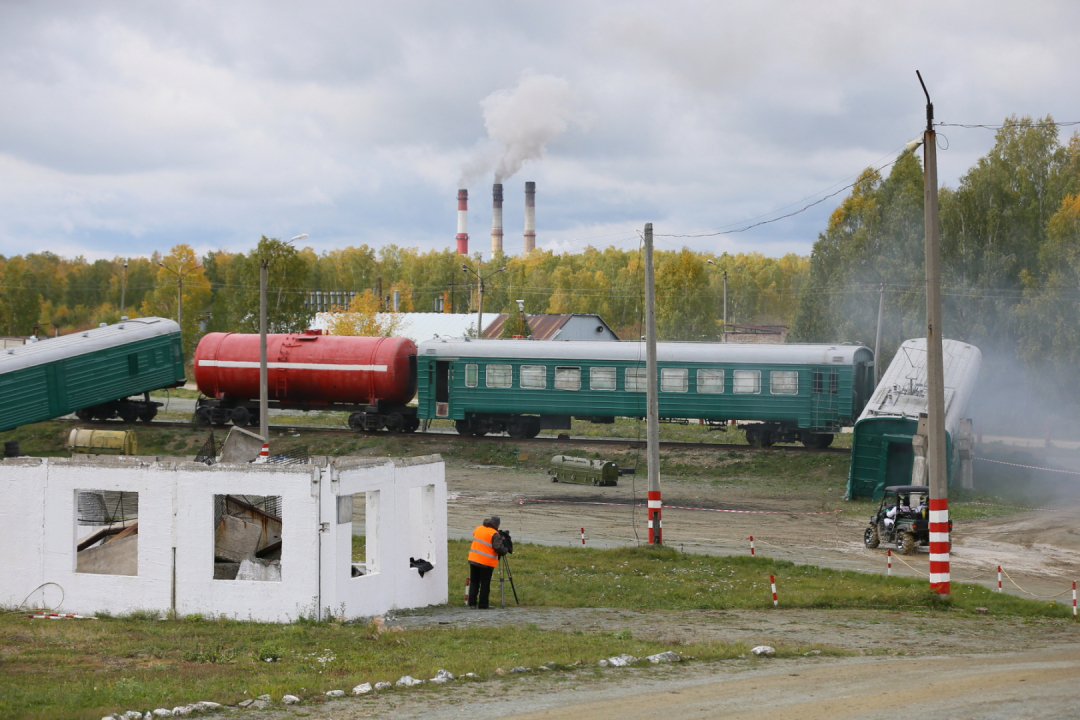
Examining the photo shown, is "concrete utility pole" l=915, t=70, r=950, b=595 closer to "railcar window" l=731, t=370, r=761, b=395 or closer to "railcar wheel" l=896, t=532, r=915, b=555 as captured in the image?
"railcar wheel" l=896, t=532, r=915, b=555

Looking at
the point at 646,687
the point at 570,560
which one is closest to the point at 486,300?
the point at 570,560

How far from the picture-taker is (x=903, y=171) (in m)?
55.2

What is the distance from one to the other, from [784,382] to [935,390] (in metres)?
18.1

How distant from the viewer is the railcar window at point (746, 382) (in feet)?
114

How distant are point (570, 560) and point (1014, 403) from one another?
3856 cm

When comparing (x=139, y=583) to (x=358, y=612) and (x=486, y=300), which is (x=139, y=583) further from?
(x=486, y=300)

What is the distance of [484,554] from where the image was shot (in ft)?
51.1

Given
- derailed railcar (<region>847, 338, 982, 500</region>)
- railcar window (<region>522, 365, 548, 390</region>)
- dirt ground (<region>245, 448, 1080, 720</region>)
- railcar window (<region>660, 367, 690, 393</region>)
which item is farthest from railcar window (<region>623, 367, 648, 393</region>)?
dirt ground (<region>245, 448, 1080, 720</region>)

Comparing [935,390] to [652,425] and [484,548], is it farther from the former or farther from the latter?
[484,548]

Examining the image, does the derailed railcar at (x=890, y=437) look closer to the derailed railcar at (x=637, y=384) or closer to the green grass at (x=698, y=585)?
the derailed railcar at (x=637, y=384)

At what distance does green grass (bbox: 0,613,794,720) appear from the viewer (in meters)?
9.77

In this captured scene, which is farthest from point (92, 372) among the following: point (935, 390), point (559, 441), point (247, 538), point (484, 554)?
point (935, 390)

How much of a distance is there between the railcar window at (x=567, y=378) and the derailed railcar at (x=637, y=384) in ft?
0.12

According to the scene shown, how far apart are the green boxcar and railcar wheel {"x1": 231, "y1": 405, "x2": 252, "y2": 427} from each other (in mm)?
3702
